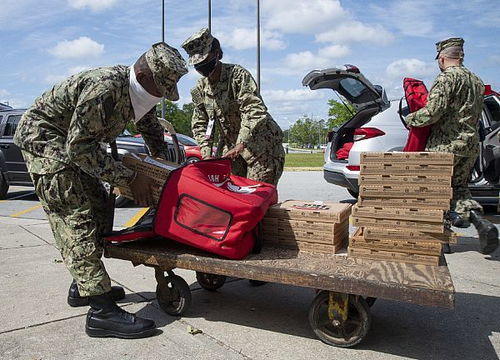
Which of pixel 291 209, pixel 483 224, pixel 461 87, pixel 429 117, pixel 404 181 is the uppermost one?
pixel 461 87

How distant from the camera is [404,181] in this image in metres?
3.17

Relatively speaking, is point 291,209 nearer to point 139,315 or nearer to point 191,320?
point 191,320

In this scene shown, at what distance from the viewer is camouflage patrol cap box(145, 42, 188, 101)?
10.3 ft

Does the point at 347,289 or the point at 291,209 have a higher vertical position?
the point at 291,209

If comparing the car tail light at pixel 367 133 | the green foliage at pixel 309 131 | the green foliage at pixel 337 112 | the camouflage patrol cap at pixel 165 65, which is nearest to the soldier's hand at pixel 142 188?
the camouflage patrol cap at pixel 165 65

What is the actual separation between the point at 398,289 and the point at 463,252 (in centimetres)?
327

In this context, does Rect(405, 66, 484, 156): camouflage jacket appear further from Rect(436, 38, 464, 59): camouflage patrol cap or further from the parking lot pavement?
the parking lot pavement

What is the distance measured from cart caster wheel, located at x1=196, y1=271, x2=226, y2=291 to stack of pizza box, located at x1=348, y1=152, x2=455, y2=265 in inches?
53.6

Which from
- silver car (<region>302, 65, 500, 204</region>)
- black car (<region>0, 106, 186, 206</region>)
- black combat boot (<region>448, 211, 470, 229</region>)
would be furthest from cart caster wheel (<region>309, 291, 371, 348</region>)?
black car (<region>0, 106, 186, 206</region>)

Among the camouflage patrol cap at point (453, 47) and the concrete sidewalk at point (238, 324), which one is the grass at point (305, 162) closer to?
the camouflage patrol cap at point (453, 47)

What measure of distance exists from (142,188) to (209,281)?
1178mm

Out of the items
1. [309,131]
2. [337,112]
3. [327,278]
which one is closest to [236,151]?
[327,278]

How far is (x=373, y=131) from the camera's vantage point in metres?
7.11

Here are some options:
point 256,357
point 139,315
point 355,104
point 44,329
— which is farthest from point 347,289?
point 355,104
